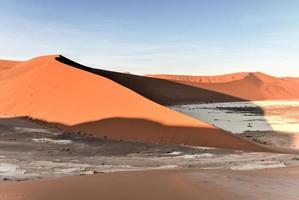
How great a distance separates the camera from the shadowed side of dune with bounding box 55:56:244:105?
129 ft

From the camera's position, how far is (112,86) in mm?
15250

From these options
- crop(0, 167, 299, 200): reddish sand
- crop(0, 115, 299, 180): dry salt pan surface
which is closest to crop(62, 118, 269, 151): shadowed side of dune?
crop(0, 115, 299, 180): dry salt pan surface

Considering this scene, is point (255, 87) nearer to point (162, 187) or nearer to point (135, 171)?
point (135, 171)

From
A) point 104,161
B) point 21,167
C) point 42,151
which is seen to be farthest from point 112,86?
point 21,167

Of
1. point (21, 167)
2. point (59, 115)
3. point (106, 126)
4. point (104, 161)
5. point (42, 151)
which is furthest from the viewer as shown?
point (59, 115)

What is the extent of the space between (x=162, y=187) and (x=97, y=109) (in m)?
8.57

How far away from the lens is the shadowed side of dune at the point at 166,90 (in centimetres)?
3919

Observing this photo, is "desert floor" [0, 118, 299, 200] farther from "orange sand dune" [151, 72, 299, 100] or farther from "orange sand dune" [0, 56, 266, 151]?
"orange sand dune" [151, 72, 299, 100]

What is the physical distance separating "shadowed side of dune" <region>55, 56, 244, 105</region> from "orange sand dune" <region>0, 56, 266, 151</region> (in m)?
20.3

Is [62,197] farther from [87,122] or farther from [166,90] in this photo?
[166,90]

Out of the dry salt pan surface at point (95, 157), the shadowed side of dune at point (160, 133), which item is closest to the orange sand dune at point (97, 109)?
the shadowed side of dune at point (160, 133)

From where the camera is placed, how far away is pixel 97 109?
1398 centimetres

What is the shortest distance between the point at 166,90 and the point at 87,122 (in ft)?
94.1

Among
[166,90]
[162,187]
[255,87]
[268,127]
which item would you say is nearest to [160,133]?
[162,187]
